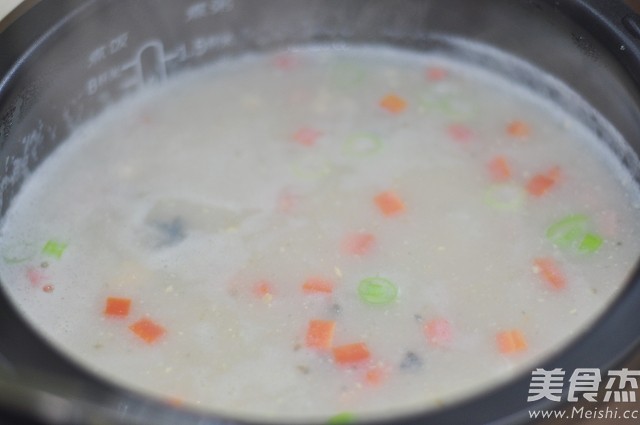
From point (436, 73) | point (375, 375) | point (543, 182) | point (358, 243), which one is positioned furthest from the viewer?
point (436, 73)

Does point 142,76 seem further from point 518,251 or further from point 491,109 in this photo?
point 518,251

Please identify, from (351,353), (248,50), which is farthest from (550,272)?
(248,50)

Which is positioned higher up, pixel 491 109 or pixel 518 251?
pixel 491 109

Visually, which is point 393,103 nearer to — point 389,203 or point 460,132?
point 460,132

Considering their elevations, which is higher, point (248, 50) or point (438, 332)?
point (248, 50)

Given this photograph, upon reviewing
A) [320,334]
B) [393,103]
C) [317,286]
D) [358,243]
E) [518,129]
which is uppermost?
[393,103]

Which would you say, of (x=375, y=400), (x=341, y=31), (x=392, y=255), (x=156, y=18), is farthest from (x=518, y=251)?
(x=156, y=18)

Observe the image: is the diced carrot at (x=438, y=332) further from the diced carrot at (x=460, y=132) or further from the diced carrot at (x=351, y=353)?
the diced carrot at (x=460, y=132)
